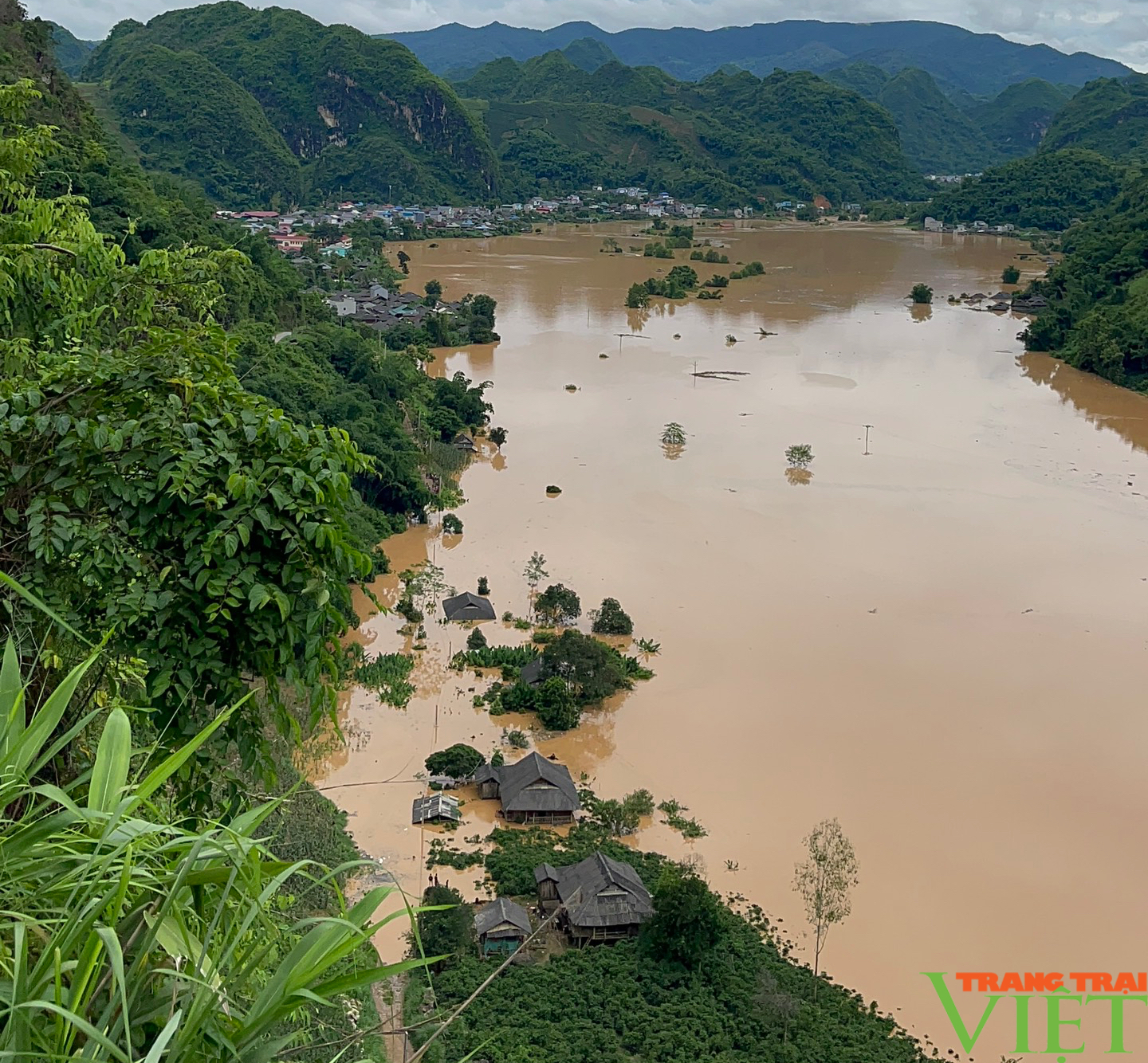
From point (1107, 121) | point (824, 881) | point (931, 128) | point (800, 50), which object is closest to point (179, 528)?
point (824, 881)

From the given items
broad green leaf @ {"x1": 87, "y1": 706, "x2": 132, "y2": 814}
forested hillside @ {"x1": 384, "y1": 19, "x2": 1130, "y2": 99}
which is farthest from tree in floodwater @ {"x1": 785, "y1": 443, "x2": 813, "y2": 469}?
forested hillside @ {"x1": 384, "y1": 19, "x2": 1130, "y2": 99}

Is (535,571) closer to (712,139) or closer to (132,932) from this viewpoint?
(132,932)

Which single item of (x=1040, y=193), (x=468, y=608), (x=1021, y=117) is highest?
(x=1021, y=117)

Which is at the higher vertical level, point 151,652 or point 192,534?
point 192,534

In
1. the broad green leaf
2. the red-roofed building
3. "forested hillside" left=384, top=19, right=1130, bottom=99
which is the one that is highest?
"forested hillside" left=384, top=19, right=1130, bottom=99

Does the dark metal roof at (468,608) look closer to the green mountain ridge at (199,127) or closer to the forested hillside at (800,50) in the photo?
the green mountain ridge at (199,127)

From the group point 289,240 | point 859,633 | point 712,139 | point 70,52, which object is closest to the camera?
point 859,633

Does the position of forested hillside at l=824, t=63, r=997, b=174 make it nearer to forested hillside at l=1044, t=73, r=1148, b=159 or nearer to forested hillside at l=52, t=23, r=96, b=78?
forested hillside at l=1044, t=73, r=1148, b=159
